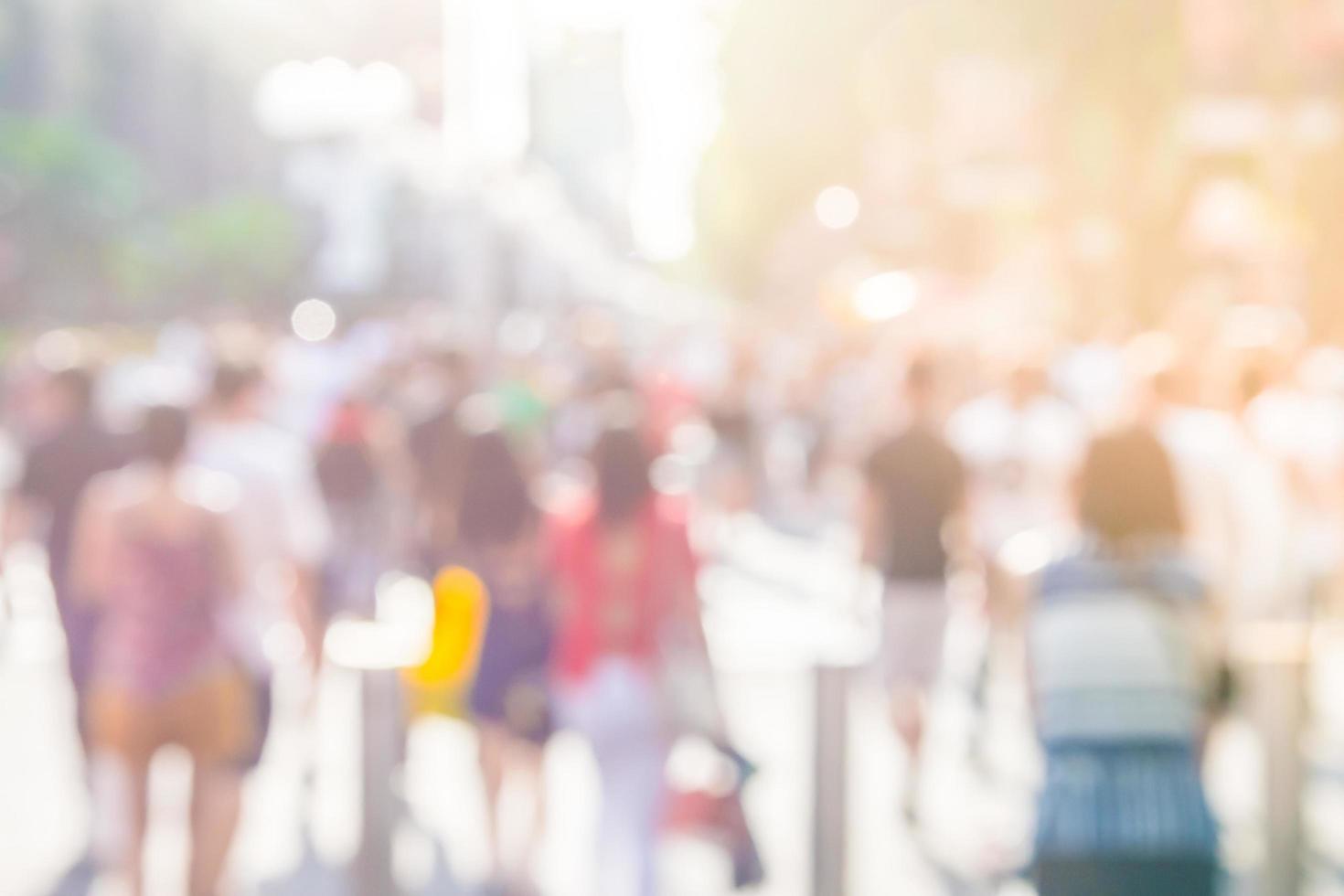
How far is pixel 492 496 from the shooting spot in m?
6.04

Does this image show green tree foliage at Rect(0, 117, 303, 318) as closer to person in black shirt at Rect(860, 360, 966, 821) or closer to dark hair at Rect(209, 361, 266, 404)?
dark hair at Rect(209, 361, 266, 404)

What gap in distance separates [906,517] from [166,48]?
68830 millimetres

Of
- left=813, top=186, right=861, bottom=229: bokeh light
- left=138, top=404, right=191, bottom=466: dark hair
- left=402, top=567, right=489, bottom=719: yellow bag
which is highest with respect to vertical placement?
left=813, top=186, right=861, bottom=229: bokeh light

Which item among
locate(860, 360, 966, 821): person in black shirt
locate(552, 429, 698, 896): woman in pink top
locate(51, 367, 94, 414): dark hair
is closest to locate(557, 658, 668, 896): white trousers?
locate(552, 429, 698, 896): woman in pink top

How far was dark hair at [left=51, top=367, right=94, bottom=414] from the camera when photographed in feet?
21.6

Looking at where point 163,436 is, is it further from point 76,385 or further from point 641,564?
point 641,564

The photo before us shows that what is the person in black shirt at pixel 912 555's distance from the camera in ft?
23.6

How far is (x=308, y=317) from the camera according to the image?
18.5 meters

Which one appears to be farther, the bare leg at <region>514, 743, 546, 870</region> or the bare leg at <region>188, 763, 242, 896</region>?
the bare leg at <region>514, 743, 546, 870</region>

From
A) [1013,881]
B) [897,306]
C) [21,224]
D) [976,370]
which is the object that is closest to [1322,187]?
[897,306]

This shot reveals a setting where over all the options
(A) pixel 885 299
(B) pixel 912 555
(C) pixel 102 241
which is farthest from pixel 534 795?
(C) pixel 102 241

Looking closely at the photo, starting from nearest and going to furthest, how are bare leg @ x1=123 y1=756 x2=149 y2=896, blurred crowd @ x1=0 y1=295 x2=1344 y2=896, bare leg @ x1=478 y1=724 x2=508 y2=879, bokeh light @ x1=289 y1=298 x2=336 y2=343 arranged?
1. blurred crowd @ x1=0 y1=295 x2=1344 y2=896
2. bare leg @ x1=123 y1=756 x2=149 y2=896
3. bare leg @ x1=478 y1=724 x2=508 y2=879
4. bokeh light @ x1=289 y1=298 x2=336 y2=343

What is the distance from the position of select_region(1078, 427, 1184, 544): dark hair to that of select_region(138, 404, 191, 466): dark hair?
2599 mm

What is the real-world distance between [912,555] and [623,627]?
1.98m
